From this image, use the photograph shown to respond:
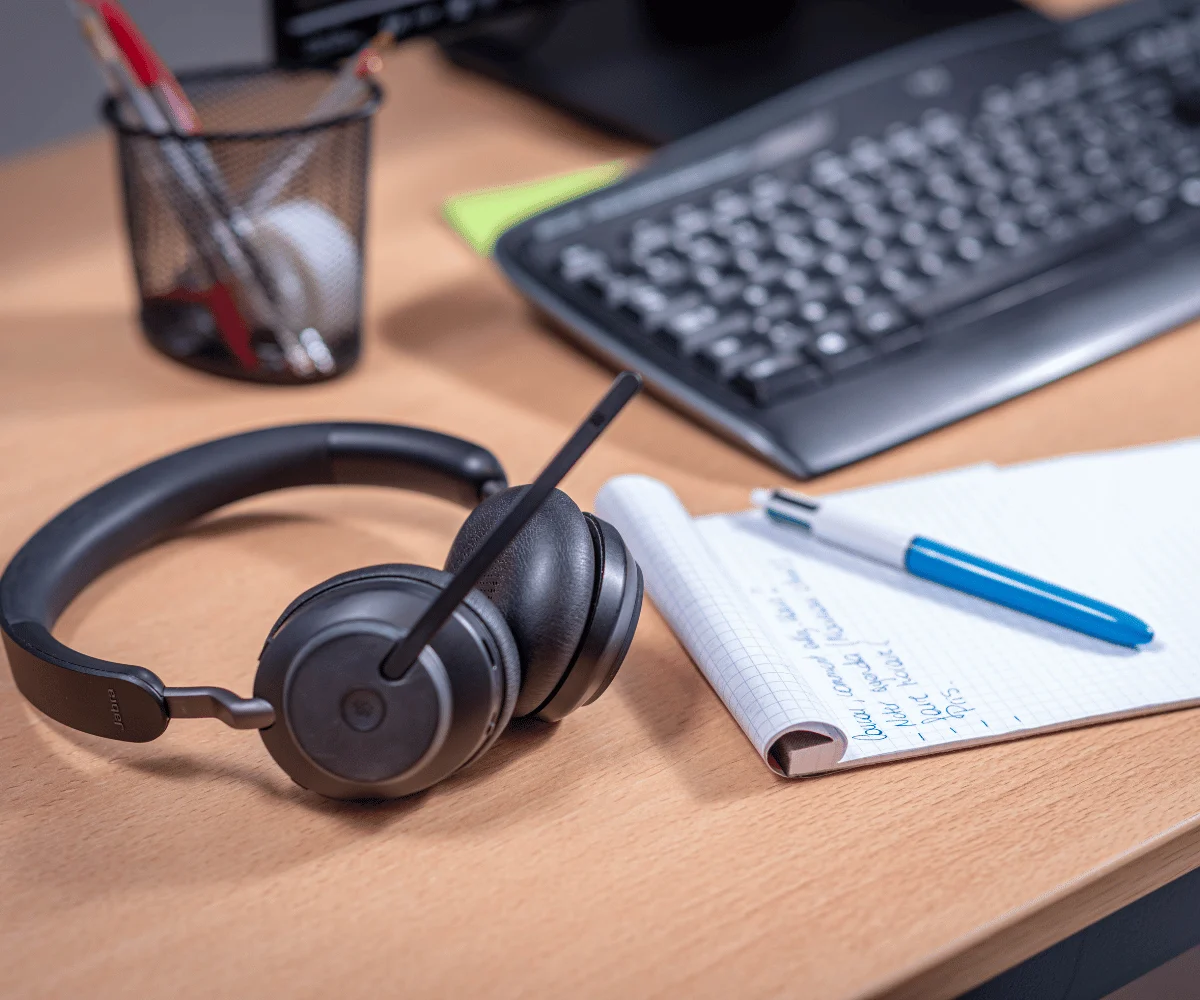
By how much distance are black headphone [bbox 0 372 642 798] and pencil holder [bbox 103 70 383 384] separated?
0.18 meters

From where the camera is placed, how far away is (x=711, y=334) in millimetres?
560

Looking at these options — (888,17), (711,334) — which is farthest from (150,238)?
(888,17)

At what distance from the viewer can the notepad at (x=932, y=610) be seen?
0.40m

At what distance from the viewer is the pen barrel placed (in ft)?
1.41

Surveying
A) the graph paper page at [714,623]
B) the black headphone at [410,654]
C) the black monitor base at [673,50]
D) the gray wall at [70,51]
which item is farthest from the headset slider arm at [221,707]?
the gray wall at [70,51]

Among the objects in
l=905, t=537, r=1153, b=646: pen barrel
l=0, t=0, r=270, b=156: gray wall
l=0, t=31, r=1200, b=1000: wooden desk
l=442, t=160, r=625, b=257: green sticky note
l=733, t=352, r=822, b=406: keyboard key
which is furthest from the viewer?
l=0, t=0, r=270, b=156: gray wall

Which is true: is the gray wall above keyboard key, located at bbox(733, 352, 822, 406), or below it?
above

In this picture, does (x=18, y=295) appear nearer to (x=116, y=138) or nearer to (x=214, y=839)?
(x=116, y=138)

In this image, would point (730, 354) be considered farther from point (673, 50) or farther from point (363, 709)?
point (673, 50)

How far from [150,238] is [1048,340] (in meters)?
0.42

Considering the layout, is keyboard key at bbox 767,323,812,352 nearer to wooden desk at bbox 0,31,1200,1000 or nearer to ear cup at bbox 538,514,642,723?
wooden desk at bbox 0,31,1200,1000

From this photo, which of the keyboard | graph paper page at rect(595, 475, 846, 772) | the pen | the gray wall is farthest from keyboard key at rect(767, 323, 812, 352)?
the gray wall

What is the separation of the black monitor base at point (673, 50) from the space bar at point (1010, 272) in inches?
9.5

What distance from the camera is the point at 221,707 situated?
14.0 inches
